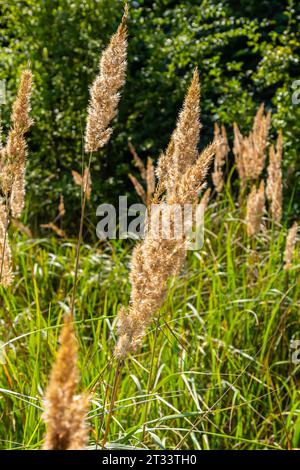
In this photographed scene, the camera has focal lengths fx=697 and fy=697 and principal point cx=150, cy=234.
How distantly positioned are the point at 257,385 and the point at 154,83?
3.85 metres

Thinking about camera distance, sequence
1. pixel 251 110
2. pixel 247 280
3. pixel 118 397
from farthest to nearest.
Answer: pixel 251 110 → pixel 247 280 → pixel 118 397

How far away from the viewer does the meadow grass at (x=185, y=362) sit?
2326mm

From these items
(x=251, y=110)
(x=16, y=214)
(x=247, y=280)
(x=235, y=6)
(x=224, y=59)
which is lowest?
(x=247, y=280)

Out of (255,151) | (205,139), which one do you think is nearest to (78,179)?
(255,151)

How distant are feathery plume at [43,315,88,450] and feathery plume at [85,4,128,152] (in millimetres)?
1074

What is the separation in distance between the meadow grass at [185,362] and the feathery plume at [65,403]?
2.91 feet

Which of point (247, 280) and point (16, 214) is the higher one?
point (16, 214)

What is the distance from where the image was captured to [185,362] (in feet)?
8.62

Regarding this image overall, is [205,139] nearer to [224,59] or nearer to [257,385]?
[224,59]

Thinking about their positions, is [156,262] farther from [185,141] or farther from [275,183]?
[275,183]

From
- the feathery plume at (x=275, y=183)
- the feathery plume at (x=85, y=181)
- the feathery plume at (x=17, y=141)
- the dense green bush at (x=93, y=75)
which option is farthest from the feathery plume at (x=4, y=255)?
the dense green bush at (x=93, y=75)

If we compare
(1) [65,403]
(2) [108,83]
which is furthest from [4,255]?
(1) [65,403]

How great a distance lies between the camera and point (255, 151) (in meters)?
4.05

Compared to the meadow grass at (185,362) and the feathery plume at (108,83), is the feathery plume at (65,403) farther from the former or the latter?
the feathery plume at (108,83)
